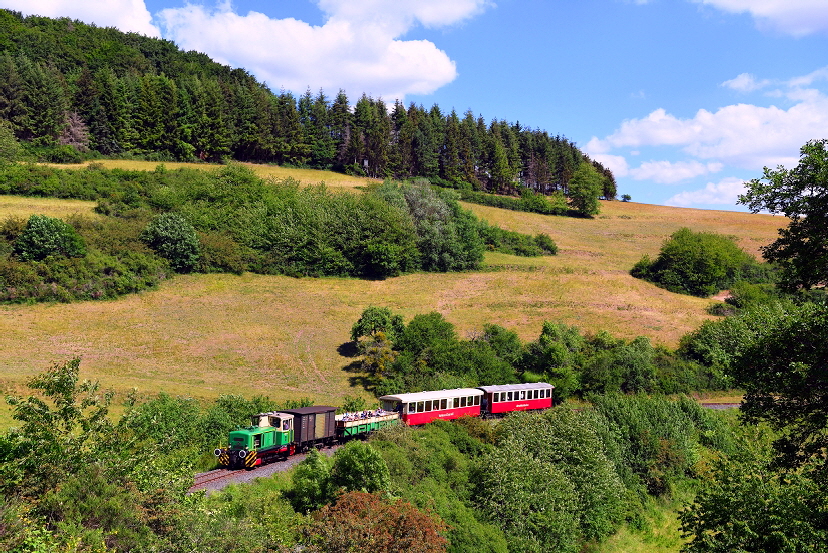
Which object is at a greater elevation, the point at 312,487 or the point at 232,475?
the point at 312,487

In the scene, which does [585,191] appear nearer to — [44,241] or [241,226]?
[241,226]

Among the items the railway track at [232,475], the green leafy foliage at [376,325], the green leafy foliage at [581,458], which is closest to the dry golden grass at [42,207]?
the green leafy foliage at [376,325]

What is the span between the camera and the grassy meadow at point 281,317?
156 ft

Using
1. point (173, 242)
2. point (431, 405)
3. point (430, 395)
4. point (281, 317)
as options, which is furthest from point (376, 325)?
point (173, 242)

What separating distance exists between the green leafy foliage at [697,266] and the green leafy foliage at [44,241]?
229 ft

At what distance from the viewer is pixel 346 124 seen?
12112 centimetres

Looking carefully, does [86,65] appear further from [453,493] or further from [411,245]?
[453,493]

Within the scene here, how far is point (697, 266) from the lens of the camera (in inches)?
3162

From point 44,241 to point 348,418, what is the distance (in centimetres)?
4356

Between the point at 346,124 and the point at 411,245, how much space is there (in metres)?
49.9

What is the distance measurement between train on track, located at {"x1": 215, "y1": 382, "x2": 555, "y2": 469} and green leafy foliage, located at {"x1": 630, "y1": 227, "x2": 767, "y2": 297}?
44420mm

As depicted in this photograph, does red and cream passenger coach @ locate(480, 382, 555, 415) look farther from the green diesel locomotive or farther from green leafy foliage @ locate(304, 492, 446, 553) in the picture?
green leafy foliage @ locate(304, 492, 446, 553)

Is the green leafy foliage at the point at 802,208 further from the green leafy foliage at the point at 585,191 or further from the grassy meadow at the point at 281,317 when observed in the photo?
the green leafy foliage at the point at 585,191

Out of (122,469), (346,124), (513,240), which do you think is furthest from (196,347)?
(346,124)
